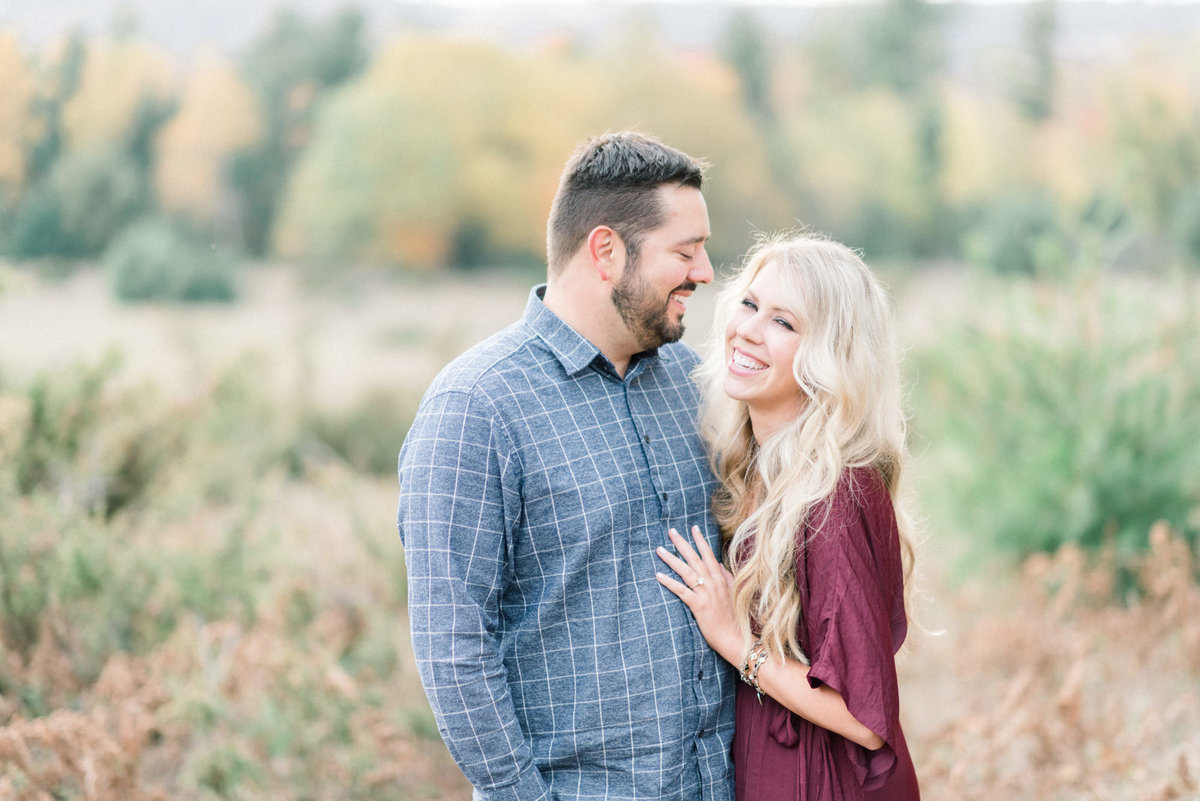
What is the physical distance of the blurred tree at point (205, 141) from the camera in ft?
32.9

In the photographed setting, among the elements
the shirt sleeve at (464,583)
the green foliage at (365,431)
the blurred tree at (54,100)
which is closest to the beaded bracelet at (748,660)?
the shirt sleeve at (464,583)

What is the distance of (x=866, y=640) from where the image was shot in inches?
72.7

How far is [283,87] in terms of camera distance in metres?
11.0

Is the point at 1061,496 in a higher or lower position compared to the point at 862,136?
lower

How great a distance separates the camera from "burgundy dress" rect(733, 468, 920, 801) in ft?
Result: 6.06

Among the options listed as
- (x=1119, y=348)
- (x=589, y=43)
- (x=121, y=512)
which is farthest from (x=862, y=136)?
(x=121, y=512)

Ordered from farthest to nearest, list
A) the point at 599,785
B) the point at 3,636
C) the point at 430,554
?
the point at 3,636
the point at 599,785
the point at 430,554

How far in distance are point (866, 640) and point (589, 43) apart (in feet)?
38.3

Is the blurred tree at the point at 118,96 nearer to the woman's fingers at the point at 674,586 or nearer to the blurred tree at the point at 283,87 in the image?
the blurred tree at the point at 283,87

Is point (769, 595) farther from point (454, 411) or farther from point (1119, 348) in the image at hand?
point (1119, 348)

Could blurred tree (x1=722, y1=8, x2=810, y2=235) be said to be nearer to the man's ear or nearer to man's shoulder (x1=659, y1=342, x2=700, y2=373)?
man's shoulder (x1=659, y1=342, x2=700, y2=373)

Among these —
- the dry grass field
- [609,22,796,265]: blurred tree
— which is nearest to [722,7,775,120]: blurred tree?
[609,22,796,265]: blurred tree

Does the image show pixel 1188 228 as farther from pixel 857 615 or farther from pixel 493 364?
pixel 493 364

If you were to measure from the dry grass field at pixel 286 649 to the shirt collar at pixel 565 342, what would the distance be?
1251 millimetres
